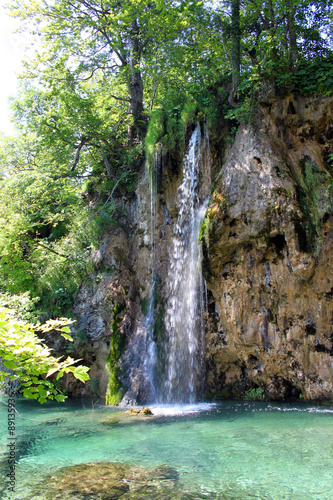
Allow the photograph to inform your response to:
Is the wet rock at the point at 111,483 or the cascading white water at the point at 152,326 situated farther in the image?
the cascading white water at the point at 152,326

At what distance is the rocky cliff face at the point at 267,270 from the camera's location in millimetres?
8578

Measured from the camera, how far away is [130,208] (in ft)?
45.0

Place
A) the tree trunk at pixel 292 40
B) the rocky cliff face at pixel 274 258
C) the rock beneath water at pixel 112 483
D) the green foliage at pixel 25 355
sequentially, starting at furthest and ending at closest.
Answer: the tree trunk at pixel 292 40, the rocky cliff face at pixel 274 258, the rock beneath water at pixel 112 483, the green foliage at pixel 25 355

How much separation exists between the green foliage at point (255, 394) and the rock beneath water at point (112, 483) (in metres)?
5.09

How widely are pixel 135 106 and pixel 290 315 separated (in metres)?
10.1

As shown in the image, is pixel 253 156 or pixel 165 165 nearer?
pixel 253 156

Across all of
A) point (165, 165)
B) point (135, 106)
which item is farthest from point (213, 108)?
point (135, 106)

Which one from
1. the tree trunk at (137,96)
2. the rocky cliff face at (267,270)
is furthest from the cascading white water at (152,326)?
the tree trunk at (137,96)

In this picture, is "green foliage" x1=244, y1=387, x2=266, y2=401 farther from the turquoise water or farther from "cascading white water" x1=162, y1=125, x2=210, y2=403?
"cascading white water" x1=162, y1=125, x2=210, y2=403

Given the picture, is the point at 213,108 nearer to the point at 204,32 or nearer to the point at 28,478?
the point at 204,32

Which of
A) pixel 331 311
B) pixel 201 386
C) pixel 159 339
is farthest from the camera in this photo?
pixel 159 339

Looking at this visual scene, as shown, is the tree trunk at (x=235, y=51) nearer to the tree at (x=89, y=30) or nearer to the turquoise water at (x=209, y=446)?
the tree at (x=89, y=30)

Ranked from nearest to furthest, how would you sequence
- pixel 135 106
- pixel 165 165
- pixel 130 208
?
pixel 165 165 < pixel 130 208 < pixel 135 106

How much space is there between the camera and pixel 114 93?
1580 centimetres
